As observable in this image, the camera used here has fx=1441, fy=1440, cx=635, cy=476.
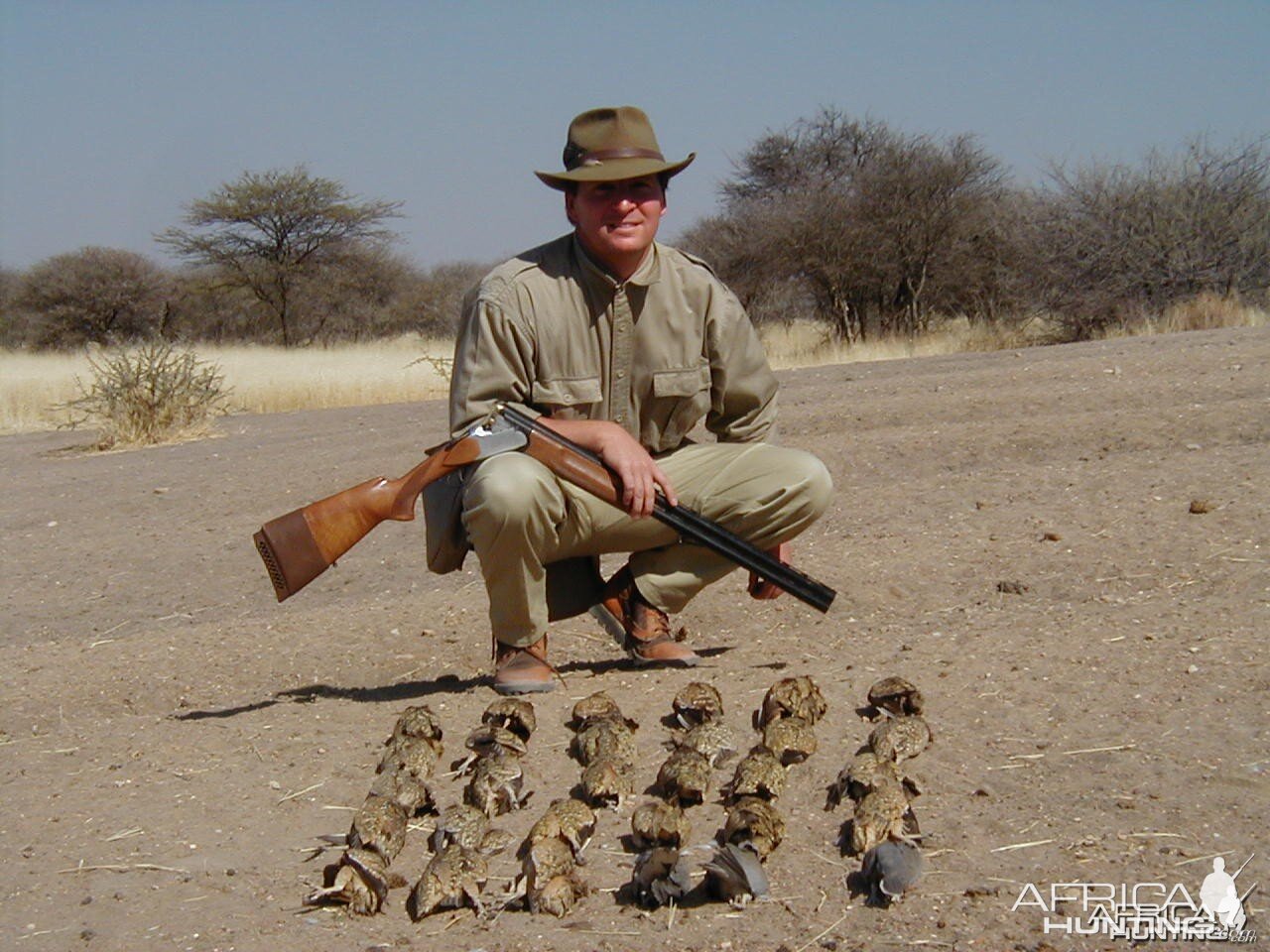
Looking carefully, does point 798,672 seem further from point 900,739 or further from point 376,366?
point 376,366

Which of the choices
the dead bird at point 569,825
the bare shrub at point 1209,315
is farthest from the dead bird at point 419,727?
the bare shrub at point 1209,315

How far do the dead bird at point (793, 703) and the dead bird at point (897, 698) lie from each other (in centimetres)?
18

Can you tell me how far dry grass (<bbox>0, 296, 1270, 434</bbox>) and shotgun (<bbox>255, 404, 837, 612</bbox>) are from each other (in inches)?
335

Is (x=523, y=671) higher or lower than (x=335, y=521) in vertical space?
lower

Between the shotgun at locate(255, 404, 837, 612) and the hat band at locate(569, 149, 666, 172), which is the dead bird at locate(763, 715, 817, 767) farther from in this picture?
the hat band at locate(569, 149, 666, 172)

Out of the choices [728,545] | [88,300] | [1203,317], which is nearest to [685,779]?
[728,545]

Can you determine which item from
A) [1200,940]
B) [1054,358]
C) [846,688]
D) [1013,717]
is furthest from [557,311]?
[1054,358]

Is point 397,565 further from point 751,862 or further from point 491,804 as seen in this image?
point 751,862

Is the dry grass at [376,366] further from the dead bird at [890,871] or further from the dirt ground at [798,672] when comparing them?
the dead bird at [890,871]

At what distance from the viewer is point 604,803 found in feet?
14.0

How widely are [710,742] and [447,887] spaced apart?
1.11 m

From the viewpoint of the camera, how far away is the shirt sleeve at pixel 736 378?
5367 mm

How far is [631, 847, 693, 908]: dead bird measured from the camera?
349 cm

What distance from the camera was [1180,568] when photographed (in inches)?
246
